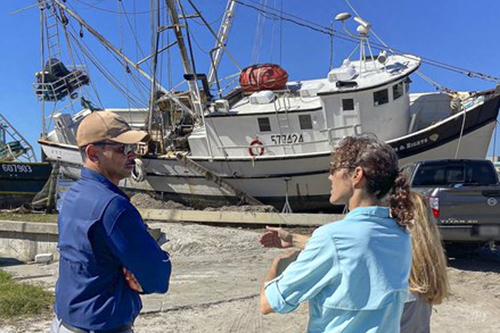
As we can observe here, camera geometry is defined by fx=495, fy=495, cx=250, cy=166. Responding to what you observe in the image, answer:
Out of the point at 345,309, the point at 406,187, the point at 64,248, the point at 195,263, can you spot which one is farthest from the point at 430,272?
the point at 195,263

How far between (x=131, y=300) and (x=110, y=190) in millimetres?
441

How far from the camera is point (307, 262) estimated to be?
1.58 m

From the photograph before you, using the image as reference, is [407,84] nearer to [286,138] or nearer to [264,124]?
[286,138]

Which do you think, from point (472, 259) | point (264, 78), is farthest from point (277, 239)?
point (264, 78)

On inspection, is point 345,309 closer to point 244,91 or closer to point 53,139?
point 244,91

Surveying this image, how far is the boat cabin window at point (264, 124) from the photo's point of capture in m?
15.8

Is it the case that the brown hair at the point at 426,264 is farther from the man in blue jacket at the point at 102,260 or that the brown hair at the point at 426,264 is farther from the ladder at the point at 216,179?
the ladder at the point at 216,179

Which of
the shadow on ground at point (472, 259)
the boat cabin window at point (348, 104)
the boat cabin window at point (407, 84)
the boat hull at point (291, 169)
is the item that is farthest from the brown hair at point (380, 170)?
the boat cabin window at point (407, 84)

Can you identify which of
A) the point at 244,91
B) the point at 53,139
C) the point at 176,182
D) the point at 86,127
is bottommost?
the point at 176,182

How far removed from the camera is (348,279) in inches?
61.9

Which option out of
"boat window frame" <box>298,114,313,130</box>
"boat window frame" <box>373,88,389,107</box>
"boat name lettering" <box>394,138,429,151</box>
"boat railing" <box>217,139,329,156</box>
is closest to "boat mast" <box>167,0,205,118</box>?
"boat railing" <box>217,139,329,156</box>

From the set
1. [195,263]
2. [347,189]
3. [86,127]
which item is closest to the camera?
[347,189]

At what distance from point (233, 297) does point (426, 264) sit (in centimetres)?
408

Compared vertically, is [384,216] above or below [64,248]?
above
